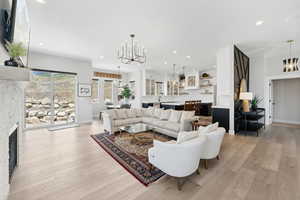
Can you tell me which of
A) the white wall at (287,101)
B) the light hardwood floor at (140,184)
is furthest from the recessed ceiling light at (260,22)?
the white wall at (287,101)

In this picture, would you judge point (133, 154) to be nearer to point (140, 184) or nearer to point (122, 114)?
point (140, 184)

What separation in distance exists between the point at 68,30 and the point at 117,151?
3501 mm

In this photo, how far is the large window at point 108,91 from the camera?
29.0 feet

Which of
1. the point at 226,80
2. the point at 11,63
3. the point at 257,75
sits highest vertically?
the point at 257,75

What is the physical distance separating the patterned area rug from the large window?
198 inches

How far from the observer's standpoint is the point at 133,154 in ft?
9.68

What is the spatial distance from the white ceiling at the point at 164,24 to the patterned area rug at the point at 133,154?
119 inches

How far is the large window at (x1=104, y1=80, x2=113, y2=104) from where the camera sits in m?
8.84

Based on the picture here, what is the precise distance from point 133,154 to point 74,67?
529 centimetres

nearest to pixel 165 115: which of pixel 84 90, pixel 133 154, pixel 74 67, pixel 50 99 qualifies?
pixel 133 154

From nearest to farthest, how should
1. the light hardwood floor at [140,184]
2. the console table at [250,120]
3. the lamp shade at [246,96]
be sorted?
the light hardwood floor at [140,184], the lamp shade at [246,96], the console table at [250,120]

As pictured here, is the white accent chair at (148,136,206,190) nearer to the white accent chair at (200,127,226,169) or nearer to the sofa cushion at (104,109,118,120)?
the white accent chair at (200,127,226,169)

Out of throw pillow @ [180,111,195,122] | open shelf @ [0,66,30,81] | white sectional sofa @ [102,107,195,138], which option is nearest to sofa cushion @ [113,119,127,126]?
white sectional sofa @ [102,107,195,138]

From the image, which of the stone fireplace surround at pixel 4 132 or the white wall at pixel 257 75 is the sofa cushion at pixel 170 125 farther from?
the white wall at pixel 257 75
